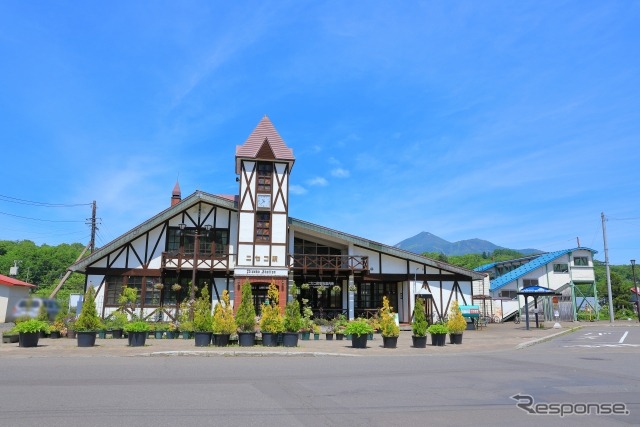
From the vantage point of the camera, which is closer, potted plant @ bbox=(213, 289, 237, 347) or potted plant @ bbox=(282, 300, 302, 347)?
Result: potted plant @ bbox=(213, 289, 237, 347)

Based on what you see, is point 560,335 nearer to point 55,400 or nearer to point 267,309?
point 267,309

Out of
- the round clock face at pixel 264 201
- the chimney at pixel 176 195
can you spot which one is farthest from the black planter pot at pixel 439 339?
the chimney at pixel 176 195

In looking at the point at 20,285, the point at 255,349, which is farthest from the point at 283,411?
the point at 20,285

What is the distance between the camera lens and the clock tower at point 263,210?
83.8 ft

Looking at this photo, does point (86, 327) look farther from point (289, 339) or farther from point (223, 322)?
point (289, 339)

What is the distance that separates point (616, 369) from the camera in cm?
1041

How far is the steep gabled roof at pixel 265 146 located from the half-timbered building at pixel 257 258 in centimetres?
6

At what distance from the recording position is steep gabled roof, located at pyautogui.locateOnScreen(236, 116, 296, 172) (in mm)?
26683

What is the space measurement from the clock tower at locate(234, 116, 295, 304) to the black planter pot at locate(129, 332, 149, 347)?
10103 mm

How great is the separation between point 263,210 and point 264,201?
1.77ft

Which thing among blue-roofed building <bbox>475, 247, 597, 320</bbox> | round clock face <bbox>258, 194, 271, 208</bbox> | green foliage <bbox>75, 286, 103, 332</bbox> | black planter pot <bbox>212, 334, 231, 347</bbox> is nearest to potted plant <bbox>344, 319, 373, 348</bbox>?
black planter pot <bbox>212, 334, 231, 347</bbox>

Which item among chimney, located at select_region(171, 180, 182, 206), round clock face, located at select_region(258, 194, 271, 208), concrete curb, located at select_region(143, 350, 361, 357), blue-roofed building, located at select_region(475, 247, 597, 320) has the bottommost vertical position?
concrete curb, located at select_region(143, 350, 361, 357)

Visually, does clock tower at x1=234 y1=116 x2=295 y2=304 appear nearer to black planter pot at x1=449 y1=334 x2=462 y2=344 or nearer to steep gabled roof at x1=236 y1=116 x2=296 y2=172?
steep gabled roof at x1=236 y1=116 x2=296 y2=172

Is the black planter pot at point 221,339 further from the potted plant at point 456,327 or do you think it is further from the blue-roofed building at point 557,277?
the blue-roofed building at point 557,277
